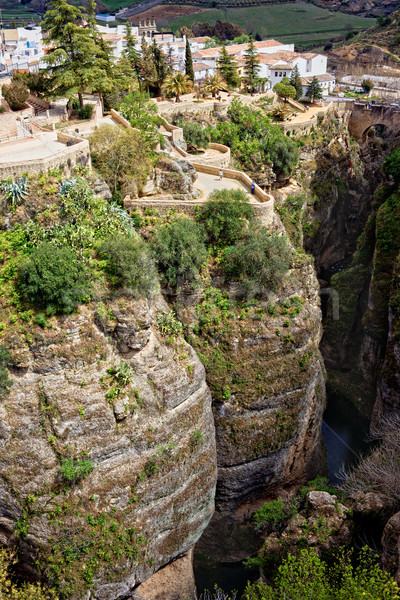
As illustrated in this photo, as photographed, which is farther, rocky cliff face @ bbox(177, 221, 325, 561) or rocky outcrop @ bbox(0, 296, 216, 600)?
rocky cliff face @ bbox(177, 221, 325, 561)

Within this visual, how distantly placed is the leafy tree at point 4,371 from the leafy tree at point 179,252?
979 cm

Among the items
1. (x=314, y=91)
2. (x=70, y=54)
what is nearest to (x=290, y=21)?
(x=314, y=91)

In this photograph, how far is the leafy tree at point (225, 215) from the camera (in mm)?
29891

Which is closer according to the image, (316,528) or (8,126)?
(316,528)

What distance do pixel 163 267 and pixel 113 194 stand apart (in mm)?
Answer: 5469

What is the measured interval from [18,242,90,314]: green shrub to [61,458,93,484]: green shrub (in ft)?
22.2

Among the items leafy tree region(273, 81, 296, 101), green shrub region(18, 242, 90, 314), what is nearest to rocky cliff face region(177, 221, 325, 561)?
green shrub region(18, 242, 90, 314)

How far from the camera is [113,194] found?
30.7 metres

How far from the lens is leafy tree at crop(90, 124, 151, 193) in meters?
30.1

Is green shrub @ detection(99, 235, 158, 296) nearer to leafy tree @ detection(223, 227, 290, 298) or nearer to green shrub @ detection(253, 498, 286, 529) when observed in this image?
leafy tree @ detection(223, 227, 290, 298)

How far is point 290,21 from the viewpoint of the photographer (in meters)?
116

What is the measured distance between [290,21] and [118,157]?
343ft

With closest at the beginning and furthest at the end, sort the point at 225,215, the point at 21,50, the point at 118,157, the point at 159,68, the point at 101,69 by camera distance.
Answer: the point at 225,215, the point at 118,157, the point at 101,69, the point at 159,68, the point at 21,50

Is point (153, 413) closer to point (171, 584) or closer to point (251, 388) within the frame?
point (251, 388)
